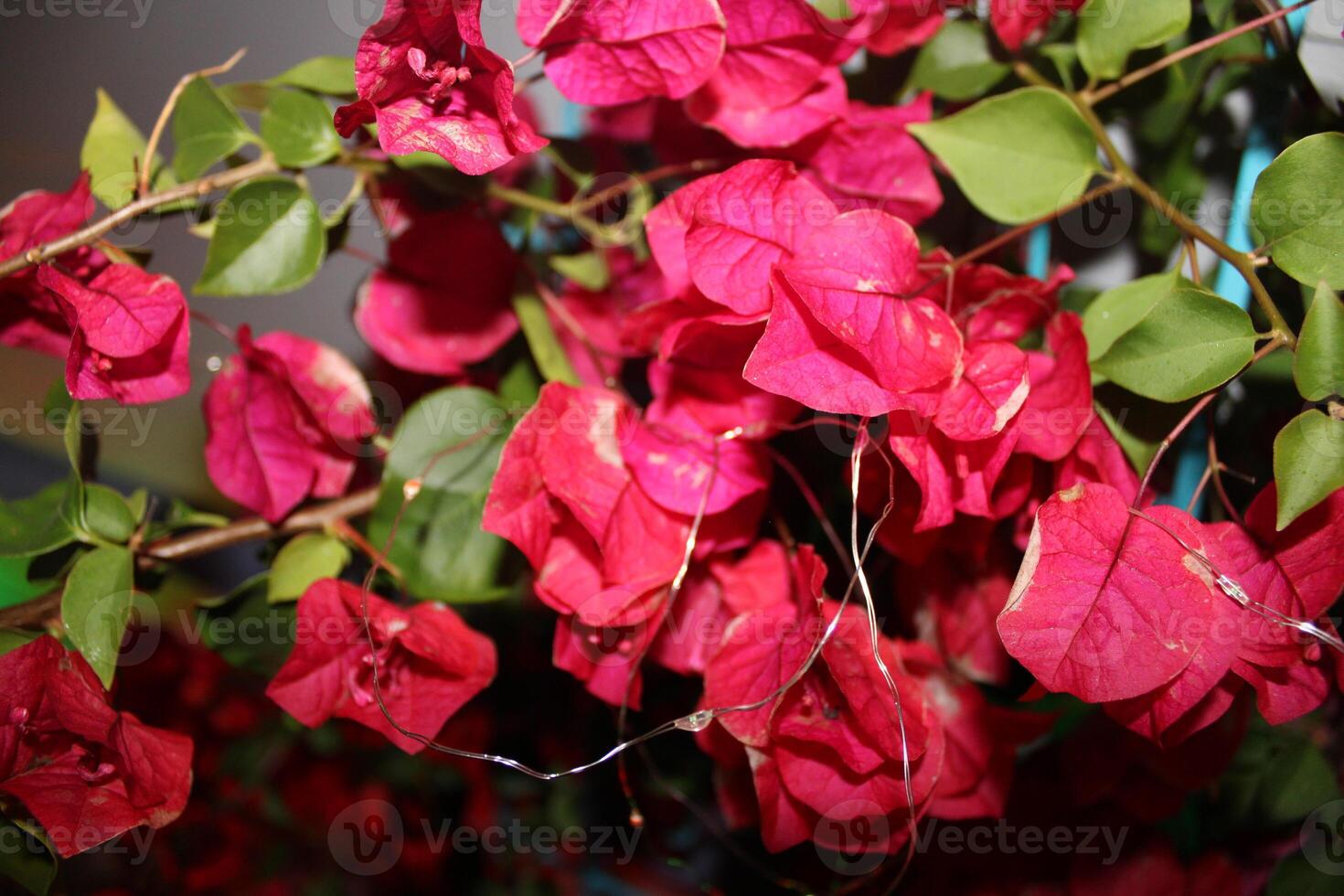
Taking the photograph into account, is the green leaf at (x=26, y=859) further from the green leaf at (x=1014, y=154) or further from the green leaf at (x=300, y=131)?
the green leaf at (x=1014, y=154)

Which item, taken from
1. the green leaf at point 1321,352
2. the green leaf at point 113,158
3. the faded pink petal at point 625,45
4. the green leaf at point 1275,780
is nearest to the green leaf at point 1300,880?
the green leaf at point 1275,780

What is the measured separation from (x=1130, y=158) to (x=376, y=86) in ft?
1.78

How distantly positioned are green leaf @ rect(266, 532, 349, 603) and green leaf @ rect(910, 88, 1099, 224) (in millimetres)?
441

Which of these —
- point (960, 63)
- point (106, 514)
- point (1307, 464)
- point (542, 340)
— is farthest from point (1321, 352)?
point (106, 514)

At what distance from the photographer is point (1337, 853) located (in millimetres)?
647

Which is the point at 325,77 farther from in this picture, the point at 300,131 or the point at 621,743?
the point at 621,743

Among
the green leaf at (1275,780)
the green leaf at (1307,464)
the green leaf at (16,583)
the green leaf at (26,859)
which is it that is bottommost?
the green leaf at (1275,780)

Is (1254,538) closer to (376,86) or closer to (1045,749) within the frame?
(1045,749)

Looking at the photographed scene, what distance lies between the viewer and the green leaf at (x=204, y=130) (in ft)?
1.77

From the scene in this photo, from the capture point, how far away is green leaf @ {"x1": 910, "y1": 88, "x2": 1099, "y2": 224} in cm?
50

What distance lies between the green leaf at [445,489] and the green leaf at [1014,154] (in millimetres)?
316

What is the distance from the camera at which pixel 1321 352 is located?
1.28ft

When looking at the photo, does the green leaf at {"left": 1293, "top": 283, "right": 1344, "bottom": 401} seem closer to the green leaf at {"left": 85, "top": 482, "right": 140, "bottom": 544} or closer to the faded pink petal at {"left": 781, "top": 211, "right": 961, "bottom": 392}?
the faded pink petal at {"left": 781, "top": 211, "right": 961, "bottom": 392}

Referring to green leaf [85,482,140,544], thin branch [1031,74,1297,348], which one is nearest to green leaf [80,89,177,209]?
green leaf [85,482,140,544]
